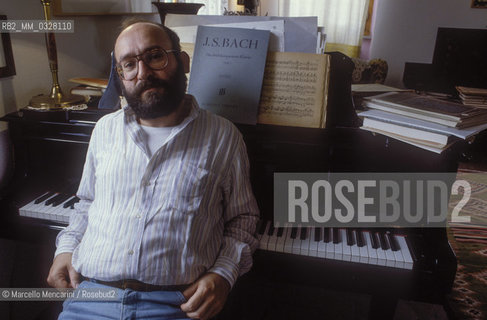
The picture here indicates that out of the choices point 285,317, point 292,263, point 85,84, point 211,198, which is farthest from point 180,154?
point 285,317

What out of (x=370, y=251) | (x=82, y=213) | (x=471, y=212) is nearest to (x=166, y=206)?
(x=82, y=213)

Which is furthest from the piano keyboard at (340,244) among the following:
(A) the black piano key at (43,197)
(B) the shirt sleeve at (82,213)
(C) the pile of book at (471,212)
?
(C) the pile of book at (471,212)

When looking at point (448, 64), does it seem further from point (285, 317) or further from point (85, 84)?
point (85, 84)

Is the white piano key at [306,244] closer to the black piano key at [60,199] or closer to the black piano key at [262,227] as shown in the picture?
the black piano key at [262,227]

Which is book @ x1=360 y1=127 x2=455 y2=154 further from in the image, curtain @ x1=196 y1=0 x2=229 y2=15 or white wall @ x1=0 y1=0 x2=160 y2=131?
curtain @ x1=196 y1=0 x2=229 y2=15

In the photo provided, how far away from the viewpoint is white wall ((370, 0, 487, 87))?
5121 millimetres

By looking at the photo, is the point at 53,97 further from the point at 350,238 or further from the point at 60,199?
the point at 350,238

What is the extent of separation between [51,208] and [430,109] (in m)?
1.47

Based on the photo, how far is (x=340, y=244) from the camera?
4.66ft

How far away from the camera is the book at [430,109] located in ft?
4.18

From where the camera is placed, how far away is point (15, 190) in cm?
165

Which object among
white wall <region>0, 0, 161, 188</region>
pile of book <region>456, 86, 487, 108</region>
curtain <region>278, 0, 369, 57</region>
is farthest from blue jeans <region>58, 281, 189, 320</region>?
curtain <region>278, 0, 369, 57</region>

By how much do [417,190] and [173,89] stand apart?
3.16 ft

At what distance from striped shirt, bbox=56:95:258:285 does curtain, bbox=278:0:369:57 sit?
4.89m
